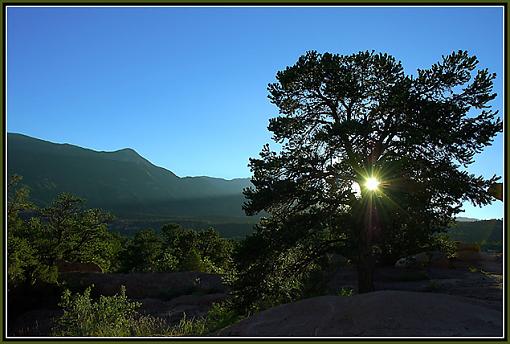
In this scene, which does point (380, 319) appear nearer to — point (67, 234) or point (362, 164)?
point (362, 164)

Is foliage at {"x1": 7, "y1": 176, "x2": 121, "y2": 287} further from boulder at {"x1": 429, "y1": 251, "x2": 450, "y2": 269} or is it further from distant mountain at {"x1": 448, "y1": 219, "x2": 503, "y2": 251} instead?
distant mountain at {"x1": 448, "y1": 219, "x2": 503, "y2": 251}

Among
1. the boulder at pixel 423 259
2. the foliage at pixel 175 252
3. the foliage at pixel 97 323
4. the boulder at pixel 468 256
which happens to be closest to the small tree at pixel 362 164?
the foliage at pixel 97 323

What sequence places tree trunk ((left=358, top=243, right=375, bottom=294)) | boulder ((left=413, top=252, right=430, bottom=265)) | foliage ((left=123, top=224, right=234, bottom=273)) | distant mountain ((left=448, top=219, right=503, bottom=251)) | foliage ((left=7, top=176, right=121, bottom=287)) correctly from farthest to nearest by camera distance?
distant mountain ((left=448, top=219, right=503, bottom=251))
foliage ((left=123, top=224, right=234, bottom=273))
boulder ((left=413, top=252, right=430, bottom=265))
foliage ((left=7, top=176, right=121, bottom=287))
tree trunk ((left=358, top=243, right=375, bottom=294))

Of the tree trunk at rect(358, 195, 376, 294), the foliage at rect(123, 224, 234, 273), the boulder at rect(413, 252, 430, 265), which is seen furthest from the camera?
the foliage at rect(123, 224, 234, 273)

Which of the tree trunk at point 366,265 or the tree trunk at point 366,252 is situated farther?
the tree trunk at point 366,265

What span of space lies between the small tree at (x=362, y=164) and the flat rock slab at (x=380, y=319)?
4.72m

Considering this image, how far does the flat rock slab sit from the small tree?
15.5ft

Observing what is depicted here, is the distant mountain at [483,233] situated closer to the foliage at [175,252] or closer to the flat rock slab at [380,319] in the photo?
the foliage at [175,252]

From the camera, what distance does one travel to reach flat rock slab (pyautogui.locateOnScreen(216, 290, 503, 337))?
9852 millimetres

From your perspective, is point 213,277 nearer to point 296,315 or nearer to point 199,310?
point 199,310

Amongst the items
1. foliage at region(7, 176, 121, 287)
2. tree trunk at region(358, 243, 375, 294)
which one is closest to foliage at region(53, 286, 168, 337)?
tree trunk at region(358, 243, 375, 294)

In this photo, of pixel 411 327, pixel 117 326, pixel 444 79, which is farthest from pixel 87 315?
pixel 444 79

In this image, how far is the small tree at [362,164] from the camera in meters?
16.3

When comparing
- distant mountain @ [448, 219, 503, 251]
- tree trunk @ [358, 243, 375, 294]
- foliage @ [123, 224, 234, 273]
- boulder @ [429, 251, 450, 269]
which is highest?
distant mountain @ [448, 219, 503, 251]
